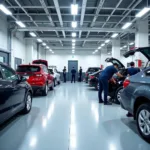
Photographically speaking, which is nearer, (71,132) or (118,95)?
(71,132)

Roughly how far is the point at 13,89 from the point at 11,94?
0.61ft

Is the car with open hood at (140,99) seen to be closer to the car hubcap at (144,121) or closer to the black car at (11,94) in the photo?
the car hubcap at (144,121)

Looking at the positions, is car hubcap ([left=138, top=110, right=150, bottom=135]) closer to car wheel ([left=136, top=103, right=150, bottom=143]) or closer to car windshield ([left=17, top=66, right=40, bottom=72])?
car wheel ([left=136, top=103, right=150, bottom=143])

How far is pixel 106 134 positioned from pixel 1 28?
30.1ft

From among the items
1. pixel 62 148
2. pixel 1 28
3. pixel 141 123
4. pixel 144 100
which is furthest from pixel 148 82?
pixel 1 28

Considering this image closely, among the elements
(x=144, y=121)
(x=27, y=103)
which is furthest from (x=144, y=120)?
(x=27, y=103)

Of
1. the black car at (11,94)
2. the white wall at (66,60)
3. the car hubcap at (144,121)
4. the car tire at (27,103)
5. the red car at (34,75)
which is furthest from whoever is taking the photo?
the white wall at (66,60)

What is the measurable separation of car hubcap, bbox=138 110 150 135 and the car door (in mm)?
2557

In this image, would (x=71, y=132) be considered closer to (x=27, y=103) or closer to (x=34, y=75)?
(x=27, y=103)

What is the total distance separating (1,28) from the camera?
34.6 feet

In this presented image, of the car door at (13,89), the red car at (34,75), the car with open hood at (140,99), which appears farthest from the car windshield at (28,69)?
the car with open hood at (140,99)

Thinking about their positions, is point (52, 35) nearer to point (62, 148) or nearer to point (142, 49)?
point (142, 49)

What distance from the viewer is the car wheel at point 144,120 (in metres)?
3.20

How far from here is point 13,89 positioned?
4.06 metres
